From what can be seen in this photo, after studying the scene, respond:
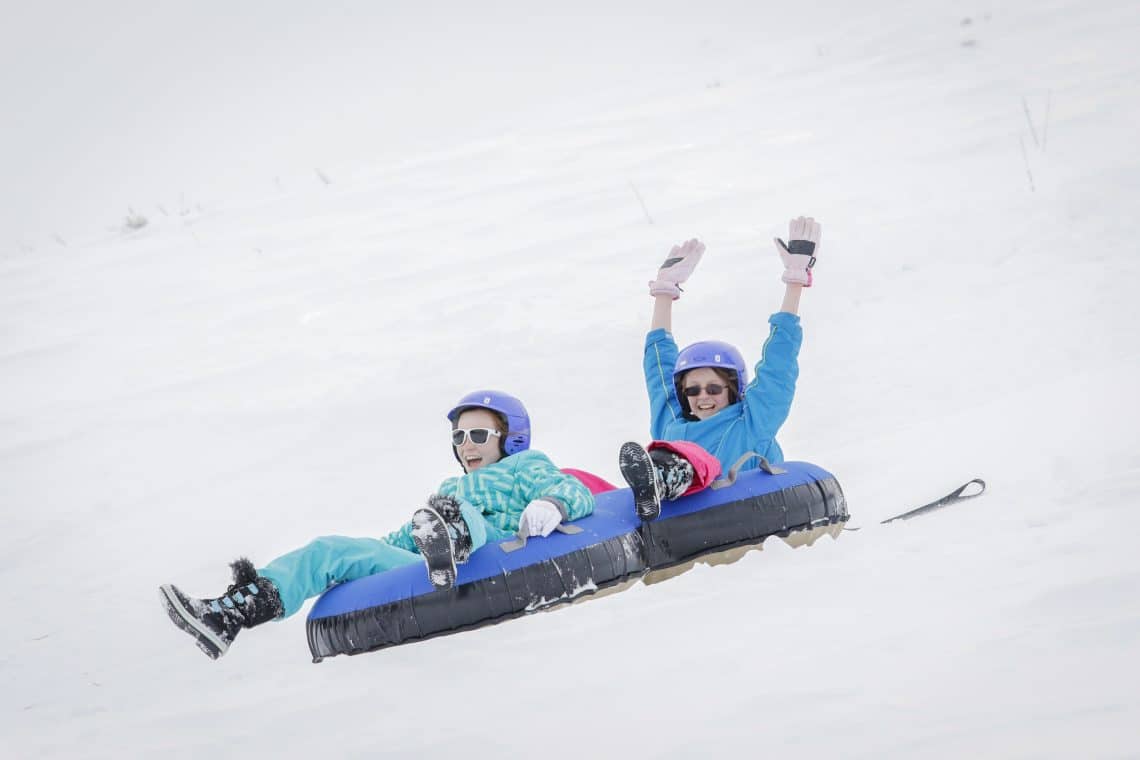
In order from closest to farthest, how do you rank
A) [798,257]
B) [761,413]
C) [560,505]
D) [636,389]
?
[560,505], [761,413], [798,257], [636,389]

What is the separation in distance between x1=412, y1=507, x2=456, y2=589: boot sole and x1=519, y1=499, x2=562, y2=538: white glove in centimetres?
42

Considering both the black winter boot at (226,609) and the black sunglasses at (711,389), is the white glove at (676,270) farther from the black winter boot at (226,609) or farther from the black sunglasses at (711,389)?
the black winter boot at (226,609)

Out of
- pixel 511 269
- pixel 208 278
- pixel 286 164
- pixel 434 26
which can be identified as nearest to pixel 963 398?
pixel 511 269

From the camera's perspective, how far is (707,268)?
28.6 feet

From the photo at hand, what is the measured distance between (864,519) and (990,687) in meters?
→ 2.21

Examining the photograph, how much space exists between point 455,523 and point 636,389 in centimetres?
351

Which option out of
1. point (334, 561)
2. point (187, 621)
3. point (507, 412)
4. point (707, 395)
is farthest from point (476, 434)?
point (187, 621)

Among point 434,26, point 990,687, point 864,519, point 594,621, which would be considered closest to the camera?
point 990,687

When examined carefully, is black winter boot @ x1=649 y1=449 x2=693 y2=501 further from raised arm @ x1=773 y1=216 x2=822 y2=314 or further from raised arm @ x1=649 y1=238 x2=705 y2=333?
raised arm @ x1=649 y1=238 x2=705 y2=333

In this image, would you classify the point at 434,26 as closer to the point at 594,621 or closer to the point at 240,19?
the point at 240,19

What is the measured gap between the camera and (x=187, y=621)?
3711 mm

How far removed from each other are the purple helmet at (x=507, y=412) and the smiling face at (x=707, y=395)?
0.98m

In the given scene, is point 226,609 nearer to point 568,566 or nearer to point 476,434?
point 568,566

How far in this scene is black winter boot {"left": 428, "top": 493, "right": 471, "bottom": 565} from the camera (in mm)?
3957
